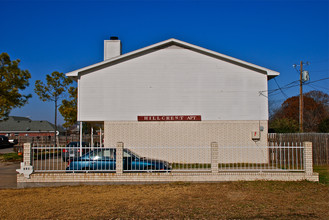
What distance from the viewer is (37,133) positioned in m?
54.2

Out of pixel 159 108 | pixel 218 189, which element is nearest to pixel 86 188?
pixel 218 189

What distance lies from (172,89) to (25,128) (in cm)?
4398

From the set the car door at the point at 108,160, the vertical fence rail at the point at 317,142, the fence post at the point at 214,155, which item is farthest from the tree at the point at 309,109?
the car door at the point at 108,160

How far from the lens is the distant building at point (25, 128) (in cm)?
5256

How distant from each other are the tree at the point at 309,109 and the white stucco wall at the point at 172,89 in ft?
90.8

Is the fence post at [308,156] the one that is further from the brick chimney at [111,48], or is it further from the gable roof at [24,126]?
the gable roof at [24,126]

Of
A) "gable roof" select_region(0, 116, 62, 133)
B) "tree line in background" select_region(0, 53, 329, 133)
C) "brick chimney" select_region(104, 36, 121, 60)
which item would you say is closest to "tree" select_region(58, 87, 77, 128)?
"tree line in background" select_region(0, 53, 329, 133)

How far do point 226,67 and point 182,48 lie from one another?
2790 mm

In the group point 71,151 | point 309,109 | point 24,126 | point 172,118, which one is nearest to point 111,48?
point 172,118

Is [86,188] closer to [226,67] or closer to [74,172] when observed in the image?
[74,172]

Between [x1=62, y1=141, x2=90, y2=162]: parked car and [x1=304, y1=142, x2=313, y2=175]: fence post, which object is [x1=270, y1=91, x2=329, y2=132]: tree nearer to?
[x1=304, y1=142, x2=313, y2=175]: fence post

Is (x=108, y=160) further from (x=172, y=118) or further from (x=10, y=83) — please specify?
(x=10, y=83)

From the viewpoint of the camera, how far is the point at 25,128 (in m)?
53.8

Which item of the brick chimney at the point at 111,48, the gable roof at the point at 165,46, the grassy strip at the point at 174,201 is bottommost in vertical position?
the grassy strip at the point at 174,201
